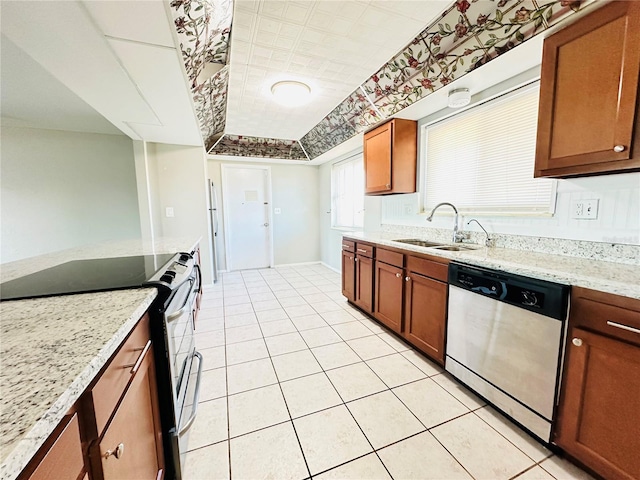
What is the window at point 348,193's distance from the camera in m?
4.11

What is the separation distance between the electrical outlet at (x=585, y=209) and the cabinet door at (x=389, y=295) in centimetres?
115

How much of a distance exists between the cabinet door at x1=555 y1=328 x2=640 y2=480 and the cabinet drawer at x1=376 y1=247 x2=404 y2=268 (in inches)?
46.0

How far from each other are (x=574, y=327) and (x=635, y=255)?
60 cm

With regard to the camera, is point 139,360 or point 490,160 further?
point 490,160

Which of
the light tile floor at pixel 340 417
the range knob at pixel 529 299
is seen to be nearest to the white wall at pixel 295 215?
the light tile floor at pixel 340 417

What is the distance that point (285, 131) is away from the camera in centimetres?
391

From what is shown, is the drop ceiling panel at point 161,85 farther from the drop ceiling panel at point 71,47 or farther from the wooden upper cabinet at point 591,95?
the wooden upper cabinet at point 591,95

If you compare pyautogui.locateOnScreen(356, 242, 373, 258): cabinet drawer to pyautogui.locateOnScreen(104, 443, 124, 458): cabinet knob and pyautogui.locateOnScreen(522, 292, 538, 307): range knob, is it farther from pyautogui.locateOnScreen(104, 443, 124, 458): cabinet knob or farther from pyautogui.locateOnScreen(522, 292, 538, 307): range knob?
pyautogui.locateOnScreen(104, 443, 124, 458): cabinet knob

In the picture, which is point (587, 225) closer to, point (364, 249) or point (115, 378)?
point (364, 249)

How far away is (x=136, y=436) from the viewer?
2.68 ft

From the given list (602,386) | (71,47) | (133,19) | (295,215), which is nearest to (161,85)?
(71,47)

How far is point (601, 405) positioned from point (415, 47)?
2237 millimetres

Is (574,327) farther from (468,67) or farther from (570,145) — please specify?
(468,67)

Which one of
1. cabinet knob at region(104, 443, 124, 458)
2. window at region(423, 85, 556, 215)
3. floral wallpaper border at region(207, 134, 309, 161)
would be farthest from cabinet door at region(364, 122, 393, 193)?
cabinet knob at region(104, 443, 124, 458)
